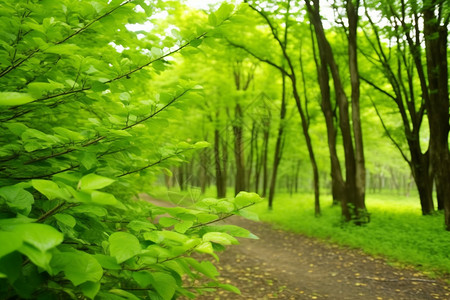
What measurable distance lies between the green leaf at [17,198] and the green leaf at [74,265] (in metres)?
0.23

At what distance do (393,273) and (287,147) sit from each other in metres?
17.5

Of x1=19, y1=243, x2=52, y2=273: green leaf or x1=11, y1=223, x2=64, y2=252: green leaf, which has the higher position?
x1=11, y1=223, x2=64, y2=252: green leaf

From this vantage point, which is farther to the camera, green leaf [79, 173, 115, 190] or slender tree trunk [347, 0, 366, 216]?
slender tree trunk [347, 0, 366, 216]

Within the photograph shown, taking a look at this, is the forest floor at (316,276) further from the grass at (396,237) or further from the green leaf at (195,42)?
the green leaf at (195,42)

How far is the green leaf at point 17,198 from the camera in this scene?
3.38ft

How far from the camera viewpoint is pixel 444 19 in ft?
23.5

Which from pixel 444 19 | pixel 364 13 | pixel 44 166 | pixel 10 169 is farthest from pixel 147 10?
pixel 364 13

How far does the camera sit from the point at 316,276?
6.00 m

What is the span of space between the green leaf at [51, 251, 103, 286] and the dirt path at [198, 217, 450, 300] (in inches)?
173

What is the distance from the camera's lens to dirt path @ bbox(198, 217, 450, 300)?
4918 millimetres

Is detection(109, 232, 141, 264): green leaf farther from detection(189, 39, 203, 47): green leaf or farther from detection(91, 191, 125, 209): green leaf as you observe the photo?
detection(189, 39, 203, 47): green leaf

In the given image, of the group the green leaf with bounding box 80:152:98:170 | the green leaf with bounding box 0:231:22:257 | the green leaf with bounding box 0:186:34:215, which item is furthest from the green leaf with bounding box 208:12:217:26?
the green leaf with bounding box 0:231:22:257

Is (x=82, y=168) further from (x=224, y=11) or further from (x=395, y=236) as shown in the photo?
(x=395, y=236)

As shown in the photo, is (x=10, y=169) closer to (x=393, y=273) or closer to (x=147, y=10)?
(x=147, y=10)
